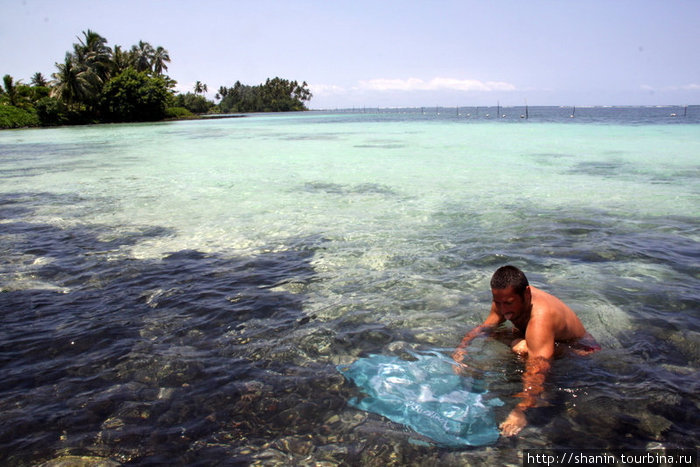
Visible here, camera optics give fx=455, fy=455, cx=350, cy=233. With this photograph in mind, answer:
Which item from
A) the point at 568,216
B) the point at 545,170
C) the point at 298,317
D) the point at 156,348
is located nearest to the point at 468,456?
the point at 298,317

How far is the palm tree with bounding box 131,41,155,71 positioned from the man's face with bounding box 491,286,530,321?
79.0 m

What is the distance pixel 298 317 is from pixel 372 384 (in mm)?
1412

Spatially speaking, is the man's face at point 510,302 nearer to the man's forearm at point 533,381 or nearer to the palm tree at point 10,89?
the man's forearm at point 533,381

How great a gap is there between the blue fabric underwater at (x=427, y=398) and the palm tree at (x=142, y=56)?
7865 centimetres

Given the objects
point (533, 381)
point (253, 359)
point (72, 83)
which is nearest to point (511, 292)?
point (533, 381)

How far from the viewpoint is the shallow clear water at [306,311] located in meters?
3.00

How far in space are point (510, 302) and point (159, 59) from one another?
8614cm

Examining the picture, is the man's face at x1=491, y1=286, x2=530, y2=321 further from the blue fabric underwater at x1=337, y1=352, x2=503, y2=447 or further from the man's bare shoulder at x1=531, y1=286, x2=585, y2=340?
the blue fabric underwater at x1=337, y1=352, x2=503, y2=447

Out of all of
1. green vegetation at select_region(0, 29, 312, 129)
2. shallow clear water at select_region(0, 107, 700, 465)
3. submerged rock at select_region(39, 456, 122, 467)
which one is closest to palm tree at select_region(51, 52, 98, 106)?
green vegetation at select_region(0, 29, 312, 129)

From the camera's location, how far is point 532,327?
3.61 metres

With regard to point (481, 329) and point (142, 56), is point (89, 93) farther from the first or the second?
point (481, 329)

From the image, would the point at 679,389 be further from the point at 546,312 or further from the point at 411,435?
the point at 411,435

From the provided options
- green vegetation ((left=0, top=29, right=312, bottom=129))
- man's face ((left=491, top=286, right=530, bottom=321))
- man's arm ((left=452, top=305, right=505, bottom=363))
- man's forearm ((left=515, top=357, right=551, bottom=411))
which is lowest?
man's forearm ((left=515, top=357, right=551, bottom=411))

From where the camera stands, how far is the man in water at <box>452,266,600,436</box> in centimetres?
346
